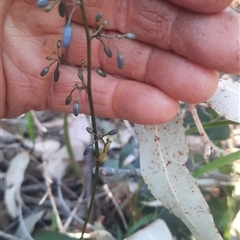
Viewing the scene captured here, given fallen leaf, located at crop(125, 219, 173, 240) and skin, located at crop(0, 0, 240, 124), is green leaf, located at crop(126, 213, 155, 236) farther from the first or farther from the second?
skin, located at crop(0, 0, 240, 124)

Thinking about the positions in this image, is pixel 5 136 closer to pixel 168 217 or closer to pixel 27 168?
pixel 27 168

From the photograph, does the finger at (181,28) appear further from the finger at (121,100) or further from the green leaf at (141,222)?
the green leaf at (141,222)

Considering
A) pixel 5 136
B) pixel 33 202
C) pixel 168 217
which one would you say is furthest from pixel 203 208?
pixel 5 136

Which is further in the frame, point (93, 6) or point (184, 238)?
point (184, 238)

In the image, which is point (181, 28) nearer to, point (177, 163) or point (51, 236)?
point (177, 163)

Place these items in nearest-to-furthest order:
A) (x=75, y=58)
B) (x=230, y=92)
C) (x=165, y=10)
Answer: (x=165, y=10) → (x=230, y=92) → (x=75, y=58)

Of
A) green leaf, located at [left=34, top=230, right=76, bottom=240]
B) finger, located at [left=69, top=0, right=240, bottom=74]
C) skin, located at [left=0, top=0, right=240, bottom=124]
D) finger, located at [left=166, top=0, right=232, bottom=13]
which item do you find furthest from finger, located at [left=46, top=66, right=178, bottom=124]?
green leaf, located at [left=34, top=230, right=76, bottom=240]

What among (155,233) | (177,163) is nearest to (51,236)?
(155,233)
